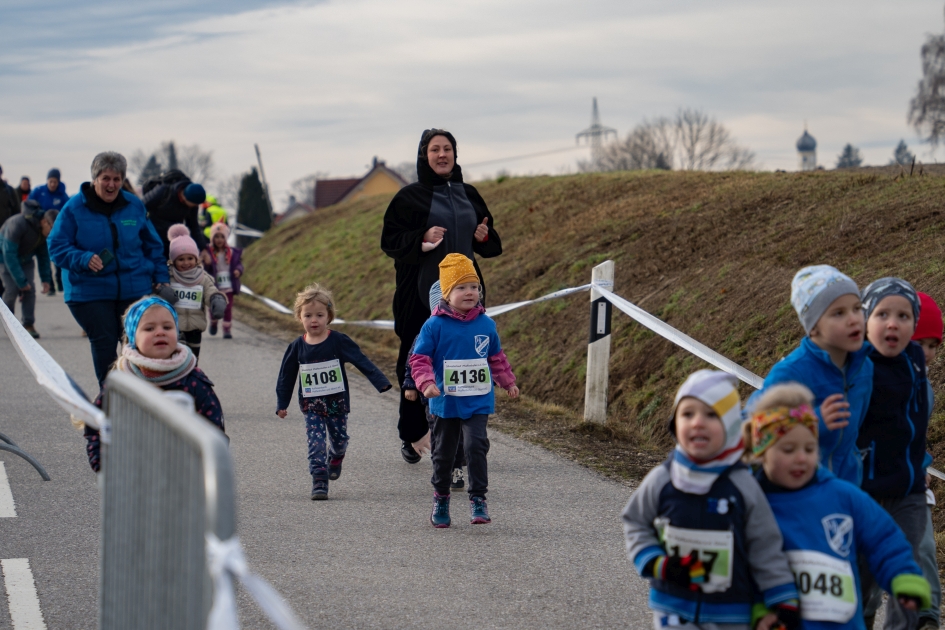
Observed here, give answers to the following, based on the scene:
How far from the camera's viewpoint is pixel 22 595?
4926 millimetres

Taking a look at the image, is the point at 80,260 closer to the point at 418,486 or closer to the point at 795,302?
the point at 418,486

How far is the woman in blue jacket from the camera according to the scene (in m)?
7.93

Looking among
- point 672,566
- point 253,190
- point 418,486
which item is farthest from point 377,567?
point 253,190

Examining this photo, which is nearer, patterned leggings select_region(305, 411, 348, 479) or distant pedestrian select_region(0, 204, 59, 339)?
patterned leggings select_region(305, 411, 348, 479)

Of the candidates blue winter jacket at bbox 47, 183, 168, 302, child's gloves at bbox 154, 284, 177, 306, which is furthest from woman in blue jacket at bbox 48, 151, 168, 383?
child's gloves at bbox 154, 284, 177, 306

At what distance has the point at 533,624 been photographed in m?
4.64

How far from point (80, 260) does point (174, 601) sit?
19.3 ft

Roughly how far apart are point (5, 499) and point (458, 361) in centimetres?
304

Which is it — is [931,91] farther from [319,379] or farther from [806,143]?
[806,143]

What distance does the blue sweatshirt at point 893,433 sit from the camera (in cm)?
405

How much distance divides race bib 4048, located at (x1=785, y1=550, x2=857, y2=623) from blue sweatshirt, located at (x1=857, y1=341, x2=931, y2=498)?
0.95m

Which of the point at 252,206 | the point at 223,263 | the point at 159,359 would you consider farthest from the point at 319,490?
the point at 252,206

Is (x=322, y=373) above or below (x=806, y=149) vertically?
below

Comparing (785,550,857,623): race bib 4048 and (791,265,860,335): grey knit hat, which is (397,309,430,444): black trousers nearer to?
(791,265,860,335): grey knit hat
